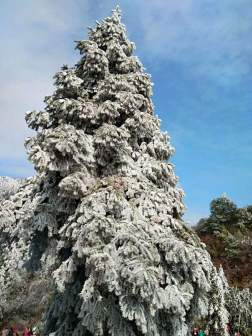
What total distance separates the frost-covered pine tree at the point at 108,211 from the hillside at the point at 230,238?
2688 cm

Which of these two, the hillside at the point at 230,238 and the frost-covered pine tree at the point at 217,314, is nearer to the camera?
the frost-covered pine tree at the point at 217,314

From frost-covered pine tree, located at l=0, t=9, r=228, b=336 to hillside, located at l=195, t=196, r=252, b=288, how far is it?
26880 mm

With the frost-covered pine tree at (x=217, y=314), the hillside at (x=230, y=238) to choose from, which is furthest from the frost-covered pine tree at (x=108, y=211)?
the hillside at (x=230, y=238)

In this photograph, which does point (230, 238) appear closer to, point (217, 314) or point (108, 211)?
point (217, 314)

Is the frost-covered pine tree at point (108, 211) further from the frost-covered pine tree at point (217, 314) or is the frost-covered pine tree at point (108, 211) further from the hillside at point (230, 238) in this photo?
the hillside at point (230, 238)

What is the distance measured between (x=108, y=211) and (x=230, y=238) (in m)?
36.2

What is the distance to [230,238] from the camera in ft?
148

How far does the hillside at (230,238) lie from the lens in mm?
40100

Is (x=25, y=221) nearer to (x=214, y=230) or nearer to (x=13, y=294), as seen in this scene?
(x=13, y=294)

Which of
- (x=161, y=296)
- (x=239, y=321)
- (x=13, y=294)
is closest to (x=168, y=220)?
(x=161, y=296)

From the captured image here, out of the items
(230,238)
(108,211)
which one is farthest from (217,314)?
(230,238)

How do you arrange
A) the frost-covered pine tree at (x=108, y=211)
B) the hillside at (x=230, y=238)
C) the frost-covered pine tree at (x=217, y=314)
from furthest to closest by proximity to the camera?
the hillside at (x=230, y=238), the frost-covered pine tree at (x=217, y=314), the frost-covered pine tree at (x=108, y=211)

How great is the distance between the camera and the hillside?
132 feet

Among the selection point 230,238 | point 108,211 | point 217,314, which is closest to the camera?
point 108,211
